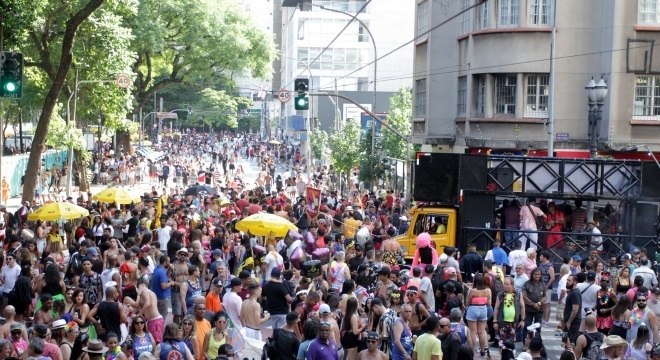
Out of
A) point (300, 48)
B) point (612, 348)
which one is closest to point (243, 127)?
point (300, 48)

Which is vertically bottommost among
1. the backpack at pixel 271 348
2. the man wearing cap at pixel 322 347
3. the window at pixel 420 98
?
the backpack at pixel 271 348

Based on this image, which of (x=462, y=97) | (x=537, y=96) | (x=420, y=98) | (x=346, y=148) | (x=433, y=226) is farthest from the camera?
(x=346, y=148)

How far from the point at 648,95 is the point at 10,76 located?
21122 millimetres

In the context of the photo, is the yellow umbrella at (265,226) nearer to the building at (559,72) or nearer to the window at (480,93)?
the building at (559,72)

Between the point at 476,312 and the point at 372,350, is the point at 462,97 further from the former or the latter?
the point at 372,350

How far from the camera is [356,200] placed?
35.6 m

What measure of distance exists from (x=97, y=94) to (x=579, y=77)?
705 inches

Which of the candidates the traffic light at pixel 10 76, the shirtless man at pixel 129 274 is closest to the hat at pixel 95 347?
the shirtless man at pixel 129 274

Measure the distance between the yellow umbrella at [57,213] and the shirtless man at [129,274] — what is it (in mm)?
6537

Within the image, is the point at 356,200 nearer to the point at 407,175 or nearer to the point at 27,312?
the point at 407,175

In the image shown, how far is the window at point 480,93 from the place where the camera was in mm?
36812

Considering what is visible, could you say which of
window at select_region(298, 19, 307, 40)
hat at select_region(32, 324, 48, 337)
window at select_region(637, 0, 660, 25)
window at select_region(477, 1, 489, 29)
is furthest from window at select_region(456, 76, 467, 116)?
window at select_region(298, 19, 307, 40)

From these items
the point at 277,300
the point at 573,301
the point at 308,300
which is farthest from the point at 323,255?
the point at 308,300

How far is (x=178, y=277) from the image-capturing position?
17250mm
